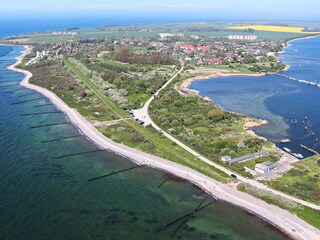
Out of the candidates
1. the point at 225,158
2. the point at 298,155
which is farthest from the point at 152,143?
the point at 298,155

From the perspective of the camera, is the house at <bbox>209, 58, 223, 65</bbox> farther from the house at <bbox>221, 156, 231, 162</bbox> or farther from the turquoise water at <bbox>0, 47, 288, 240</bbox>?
the house at <bbox>221, 156, 231, 162</bbox>

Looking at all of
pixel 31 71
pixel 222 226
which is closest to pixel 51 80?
pixel 31 71

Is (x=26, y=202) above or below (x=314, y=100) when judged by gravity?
above

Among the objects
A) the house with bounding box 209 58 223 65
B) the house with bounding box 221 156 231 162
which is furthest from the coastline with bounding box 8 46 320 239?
the house with bounding box 209 58 223 65

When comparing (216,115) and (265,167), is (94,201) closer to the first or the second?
(265,167)

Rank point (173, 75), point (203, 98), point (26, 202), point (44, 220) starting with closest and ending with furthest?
point (44, 220), point (26, 202), point (203, 98), point (173, 75)

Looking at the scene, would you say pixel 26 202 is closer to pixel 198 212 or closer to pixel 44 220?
pixel 44 220

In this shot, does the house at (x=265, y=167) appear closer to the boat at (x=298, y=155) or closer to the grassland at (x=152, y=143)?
the grassland at (x=152, y=143)

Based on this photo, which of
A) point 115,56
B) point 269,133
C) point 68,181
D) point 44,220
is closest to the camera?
point 44,220
